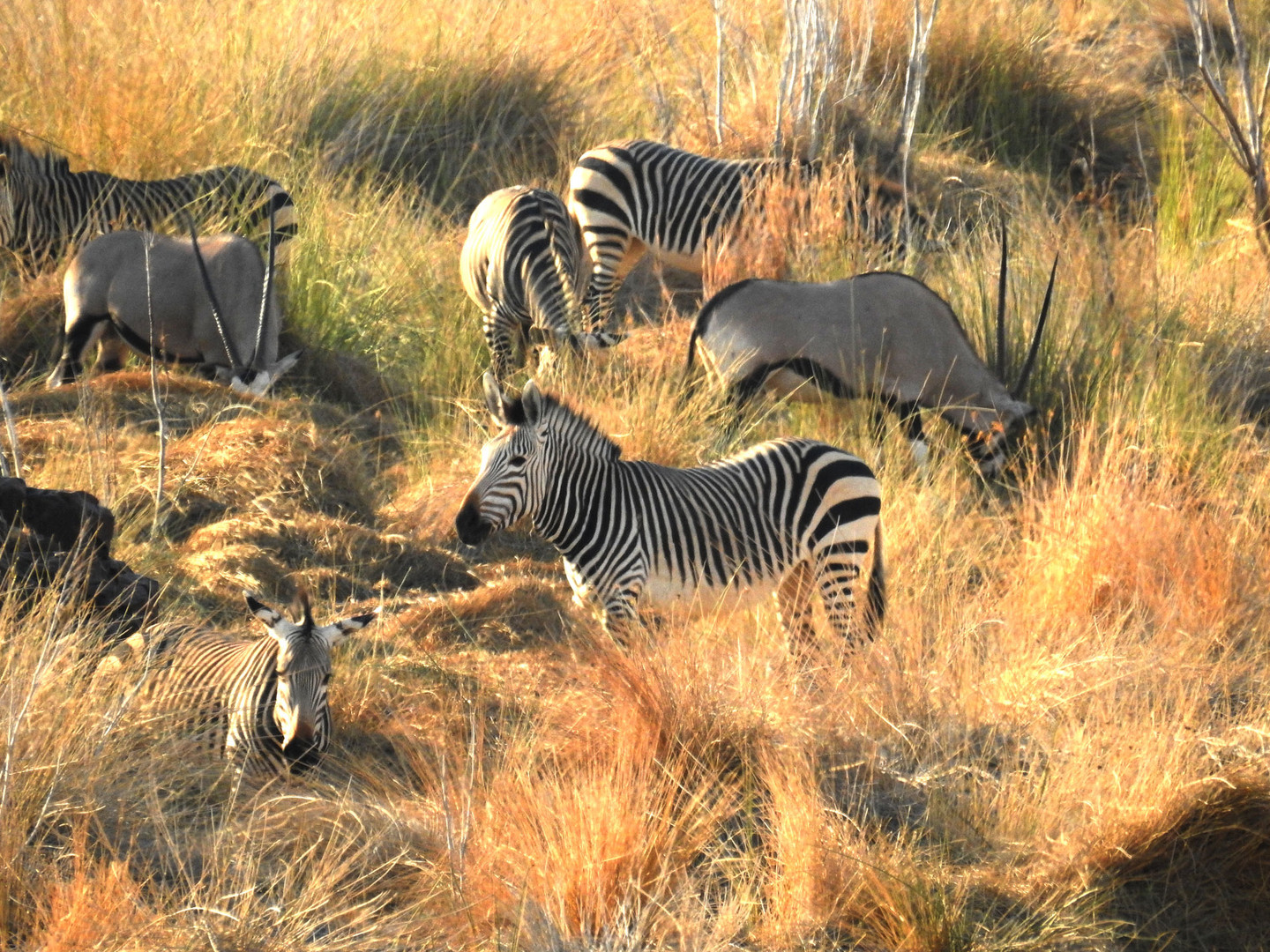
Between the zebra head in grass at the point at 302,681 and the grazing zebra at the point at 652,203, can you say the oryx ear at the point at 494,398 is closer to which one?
the zebra head in grass at the point at 302,681

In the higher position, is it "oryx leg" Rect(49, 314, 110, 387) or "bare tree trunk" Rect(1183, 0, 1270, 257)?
"bare tree trunk" Rect(1183, 0, 1270, 257)

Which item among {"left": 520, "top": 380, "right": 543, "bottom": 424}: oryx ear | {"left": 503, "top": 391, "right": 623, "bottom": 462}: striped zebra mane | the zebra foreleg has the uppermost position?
{"left": 520, "top": 380, "right": 543, "bottom": 424}: oryx ear

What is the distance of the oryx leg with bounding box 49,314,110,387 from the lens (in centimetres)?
868

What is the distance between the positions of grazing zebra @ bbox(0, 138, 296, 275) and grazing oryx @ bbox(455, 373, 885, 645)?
4366mm

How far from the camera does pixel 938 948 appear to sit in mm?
4449

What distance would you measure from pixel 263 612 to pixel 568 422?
1.42 m

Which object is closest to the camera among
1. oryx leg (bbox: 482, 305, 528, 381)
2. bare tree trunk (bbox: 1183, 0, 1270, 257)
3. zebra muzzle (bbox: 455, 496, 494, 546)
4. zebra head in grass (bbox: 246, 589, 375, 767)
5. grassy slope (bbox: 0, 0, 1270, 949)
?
grassy slope (bbox: 0, 0, 1270, 949)

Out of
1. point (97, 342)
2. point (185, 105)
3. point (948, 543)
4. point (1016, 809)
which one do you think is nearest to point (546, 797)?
point (1016, 809)

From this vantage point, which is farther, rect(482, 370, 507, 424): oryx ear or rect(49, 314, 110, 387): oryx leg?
rect(49, 314, 110, 387): oryx leg

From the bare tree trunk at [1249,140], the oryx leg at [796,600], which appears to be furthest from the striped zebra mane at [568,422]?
the bare tree trunk at [1249,140]

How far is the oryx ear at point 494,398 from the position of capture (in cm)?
604

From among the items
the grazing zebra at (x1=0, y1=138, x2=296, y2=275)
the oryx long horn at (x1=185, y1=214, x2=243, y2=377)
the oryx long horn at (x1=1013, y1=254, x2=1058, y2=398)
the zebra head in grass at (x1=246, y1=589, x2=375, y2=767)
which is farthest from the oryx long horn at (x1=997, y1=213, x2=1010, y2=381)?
the zebra head in grass at (x1=246, y1=589, x2=375, y2=767)

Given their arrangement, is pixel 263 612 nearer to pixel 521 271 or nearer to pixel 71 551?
pixel 71 551

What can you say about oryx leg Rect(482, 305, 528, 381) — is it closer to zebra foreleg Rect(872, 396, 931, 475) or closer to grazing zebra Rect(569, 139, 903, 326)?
grazing zebra Rect(569, 139, 903, 326)
